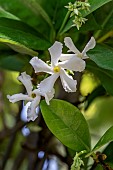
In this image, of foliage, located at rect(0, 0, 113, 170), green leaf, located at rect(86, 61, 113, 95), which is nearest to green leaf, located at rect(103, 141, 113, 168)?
foliage, located at rect(0, 0, 113, 170)

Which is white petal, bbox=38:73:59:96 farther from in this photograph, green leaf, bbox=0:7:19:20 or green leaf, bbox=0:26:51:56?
green leaf, bbox=0:7:19:20

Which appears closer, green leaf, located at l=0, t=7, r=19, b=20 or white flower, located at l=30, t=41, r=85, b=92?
white flower, located at l=30, t=41, r=85, b=92

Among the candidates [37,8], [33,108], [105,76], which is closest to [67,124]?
[33,108]

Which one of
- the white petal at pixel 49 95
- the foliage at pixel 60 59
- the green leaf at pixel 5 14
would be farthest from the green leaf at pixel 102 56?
the green leaf at pixel 5 14

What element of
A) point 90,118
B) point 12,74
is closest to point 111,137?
point 90,118

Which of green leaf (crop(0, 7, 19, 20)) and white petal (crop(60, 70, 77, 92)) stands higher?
green leaf (crop(0, 7, 19, 20))

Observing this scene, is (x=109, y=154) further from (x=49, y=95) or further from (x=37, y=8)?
(x=37, y=8)
